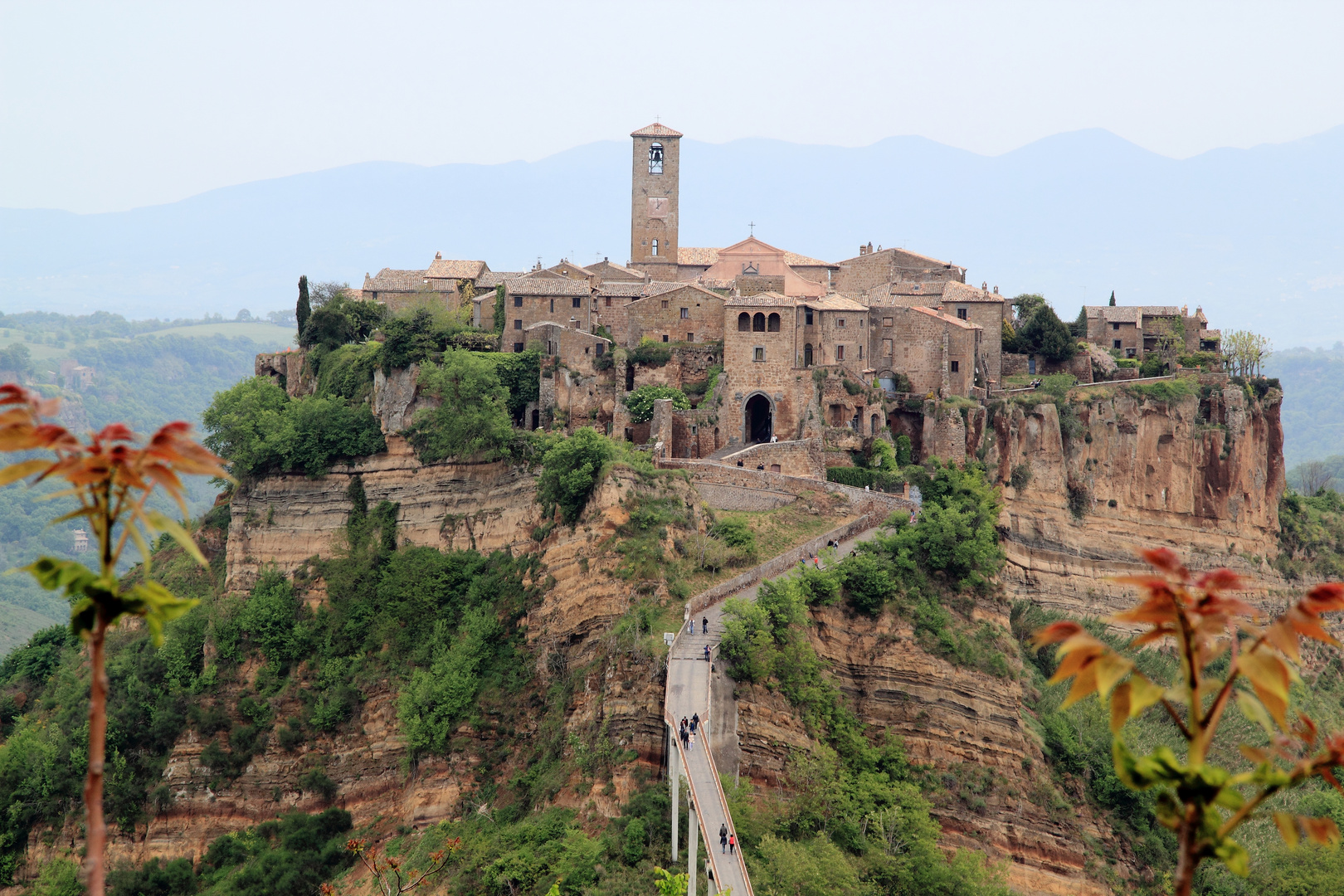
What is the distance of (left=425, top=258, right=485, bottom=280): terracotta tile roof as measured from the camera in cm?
7025

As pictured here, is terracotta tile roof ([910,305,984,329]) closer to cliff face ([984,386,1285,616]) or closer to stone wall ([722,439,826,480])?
cliff face ([984,386,1285,616])

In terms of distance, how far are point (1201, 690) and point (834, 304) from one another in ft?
176

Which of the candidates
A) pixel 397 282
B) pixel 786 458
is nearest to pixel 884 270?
pixel 786 458

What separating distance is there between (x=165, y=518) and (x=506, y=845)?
112 ft

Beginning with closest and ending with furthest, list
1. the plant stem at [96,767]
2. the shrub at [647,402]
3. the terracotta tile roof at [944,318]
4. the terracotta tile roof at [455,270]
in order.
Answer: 1. the plant stem at [96,767]
2. the shrub at [647,402]
3. the terracotta tile roof at [944,318]
4. the terracotta tile roof at [455,270]

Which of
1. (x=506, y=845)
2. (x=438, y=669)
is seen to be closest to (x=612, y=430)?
(x=438, y=669)

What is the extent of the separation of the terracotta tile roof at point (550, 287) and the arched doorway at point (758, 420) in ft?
31.8

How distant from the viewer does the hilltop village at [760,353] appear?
58719mm

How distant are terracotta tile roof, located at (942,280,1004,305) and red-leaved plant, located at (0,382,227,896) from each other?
5873 cm

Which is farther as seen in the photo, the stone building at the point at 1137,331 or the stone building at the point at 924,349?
the stone building at the point at 1137,331

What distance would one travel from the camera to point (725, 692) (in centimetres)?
4131

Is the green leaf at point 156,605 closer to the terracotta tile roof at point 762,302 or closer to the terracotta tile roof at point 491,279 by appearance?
the terracotta tile roof at point 762,302

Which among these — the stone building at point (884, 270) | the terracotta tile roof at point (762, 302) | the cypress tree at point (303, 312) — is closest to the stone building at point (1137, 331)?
the stone building at point (884, 270)

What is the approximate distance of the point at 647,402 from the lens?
5856 centimetres
